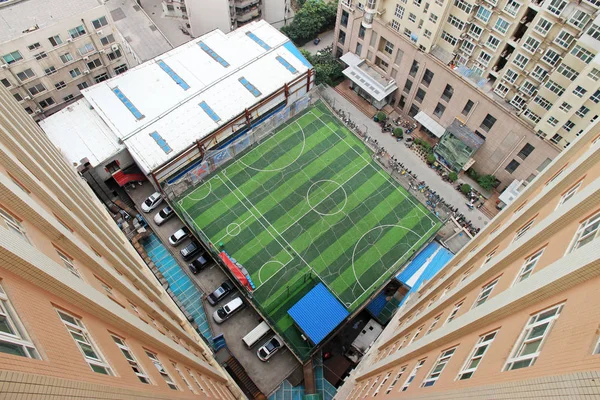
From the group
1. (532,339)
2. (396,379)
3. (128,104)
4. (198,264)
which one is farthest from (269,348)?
(128,104)

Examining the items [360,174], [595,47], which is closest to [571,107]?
[595,47]

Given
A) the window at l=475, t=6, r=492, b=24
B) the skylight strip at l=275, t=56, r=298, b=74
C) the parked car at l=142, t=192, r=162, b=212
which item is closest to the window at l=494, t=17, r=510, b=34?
the window at l=475, t=6, r=492, b=24

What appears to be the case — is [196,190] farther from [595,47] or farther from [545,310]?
[595,47]

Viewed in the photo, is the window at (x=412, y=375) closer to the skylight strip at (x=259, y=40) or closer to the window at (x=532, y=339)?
the window at (x=532, y=339)

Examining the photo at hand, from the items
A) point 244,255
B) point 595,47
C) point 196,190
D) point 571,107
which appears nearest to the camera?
point 595,47

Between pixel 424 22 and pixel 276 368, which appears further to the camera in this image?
pixel 424 22

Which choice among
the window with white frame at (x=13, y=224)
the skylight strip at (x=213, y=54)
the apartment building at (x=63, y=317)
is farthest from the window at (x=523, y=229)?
the skylight strip at (x=213, y=54)

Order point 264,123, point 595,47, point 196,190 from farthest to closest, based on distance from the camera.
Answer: point 264,123 < point 196,190 < point 595,47

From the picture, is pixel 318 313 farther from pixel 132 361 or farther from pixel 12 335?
pixel 12 335
